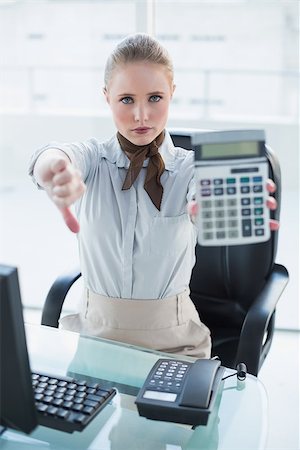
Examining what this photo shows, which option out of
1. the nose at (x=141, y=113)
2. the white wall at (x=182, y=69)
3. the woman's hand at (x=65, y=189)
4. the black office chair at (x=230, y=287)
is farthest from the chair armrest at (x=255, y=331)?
the white wall at (x=182, y=69)

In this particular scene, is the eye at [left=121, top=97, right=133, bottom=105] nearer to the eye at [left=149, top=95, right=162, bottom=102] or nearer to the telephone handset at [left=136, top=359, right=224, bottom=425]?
the eye at [left=149, top=95, right=162, bottom=102]

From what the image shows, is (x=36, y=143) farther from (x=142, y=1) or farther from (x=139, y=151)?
(x=139, y=151)

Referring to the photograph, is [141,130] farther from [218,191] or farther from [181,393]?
[181,393]

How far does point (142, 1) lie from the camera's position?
222cm

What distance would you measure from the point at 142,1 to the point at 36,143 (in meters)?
1.10

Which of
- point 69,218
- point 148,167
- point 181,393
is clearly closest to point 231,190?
point 69,218

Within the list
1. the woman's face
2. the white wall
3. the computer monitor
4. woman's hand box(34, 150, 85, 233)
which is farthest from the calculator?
the white wall

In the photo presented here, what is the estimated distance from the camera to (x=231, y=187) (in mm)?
868

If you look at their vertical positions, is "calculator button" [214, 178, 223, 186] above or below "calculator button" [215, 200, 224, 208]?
above

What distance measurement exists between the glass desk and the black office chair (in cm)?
25

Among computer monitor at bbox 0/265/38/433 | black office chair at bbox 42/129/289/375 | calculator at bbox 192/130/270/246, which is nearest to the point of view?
computer monitor at bbox 0/265/38/433

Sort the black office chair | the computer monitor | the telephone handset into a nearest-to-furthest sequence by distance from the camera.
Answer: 1. the computer monitor
2. the telephone handset
3. the black office chair

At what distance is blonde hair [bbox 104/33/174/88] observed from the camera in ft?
4.01

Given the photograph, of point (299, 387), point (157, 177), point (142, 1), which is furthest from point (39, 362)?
point (142, 1)
